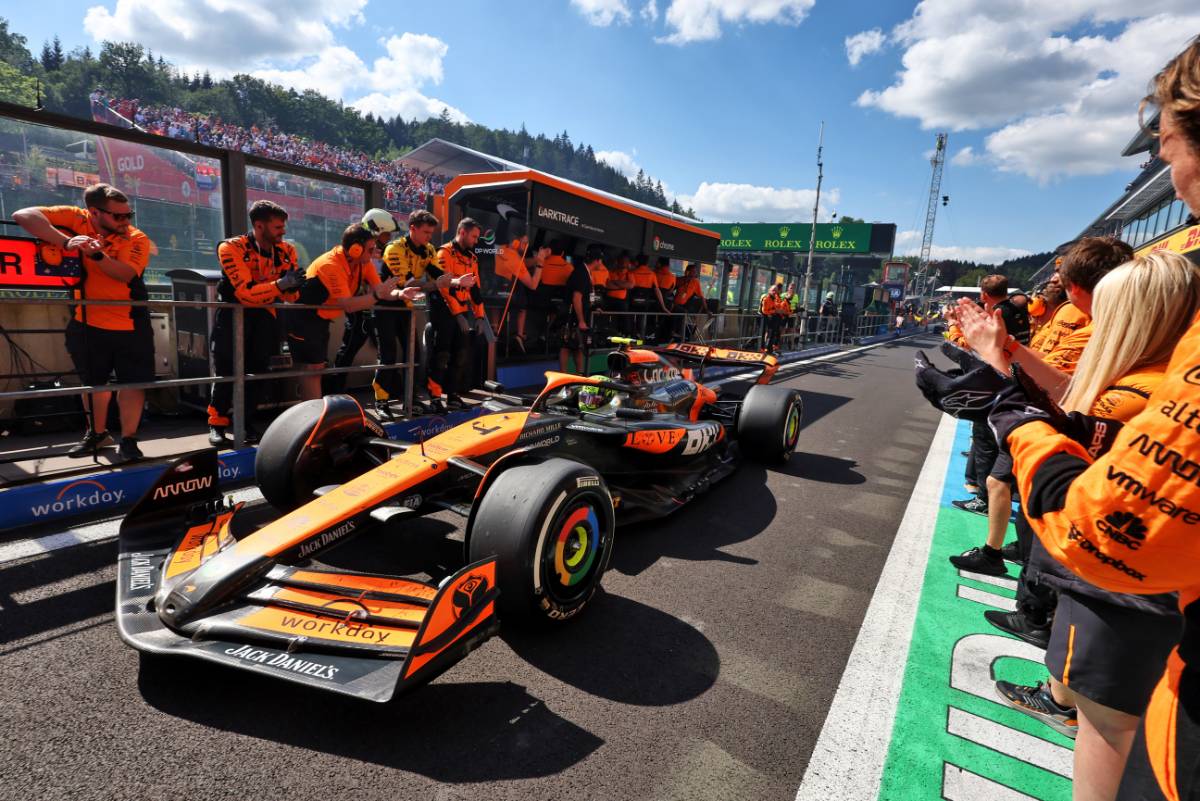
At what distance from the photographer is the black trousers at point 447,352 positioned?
19.9ft

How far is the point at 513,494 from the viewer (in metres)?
2.64

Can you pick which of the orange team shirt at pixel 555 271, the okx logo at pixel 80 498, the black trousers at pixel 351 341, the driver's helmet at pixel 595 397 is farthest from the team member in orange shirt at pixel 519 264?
the okx logo at pixel 80 498

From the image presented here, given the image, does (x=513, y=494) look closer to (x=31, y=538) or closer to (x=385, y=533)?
(x=385, y=533)

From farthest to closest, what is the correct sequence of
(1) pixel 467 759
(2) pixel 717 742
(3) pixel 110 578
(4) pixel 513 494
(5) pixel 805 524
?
(5) pixel 805 524
(3) pixel 110 578
(4) pixel 513 494
(2) pixel 717 742
(1) pixel 467 759

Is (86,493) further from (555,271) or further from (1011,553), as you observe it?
(555,271)

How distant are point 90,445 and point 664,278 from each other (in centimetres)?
917

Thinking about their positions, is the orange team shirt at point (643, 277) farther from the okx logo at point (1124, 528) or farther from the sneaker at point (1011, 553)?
the okx logo at point (1124, 528)

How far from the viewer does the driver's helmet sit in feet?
14.8

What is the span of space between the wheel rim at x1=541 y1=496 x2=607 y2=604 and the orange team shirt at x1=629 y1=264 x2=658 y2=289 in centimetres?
823

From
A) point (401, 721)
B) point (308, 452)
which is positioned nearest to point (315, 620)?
point (401, 721)

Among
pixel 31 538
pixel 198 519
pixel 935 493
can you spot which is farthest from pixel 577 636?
pixel 935 493

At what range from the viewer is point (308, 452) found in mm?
3426

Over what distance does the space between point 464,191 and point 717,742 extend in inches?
319

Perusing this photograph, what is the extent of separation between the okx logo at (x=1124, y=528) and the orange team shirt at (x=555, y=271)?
8.13 metres
